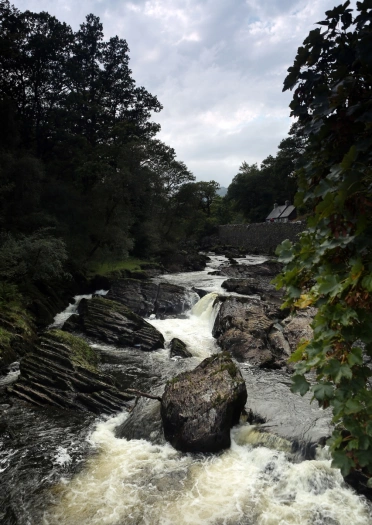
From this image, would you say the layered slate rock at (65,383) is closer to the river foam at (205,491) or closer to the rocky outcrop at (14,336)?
the rocky outcrop at (14,336)

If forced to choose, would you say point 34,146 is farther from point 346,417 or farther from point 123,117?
point 346,417

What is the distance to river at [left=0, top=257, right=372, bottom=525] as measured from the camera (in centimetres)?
642

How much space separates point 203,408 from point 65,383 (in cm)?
496

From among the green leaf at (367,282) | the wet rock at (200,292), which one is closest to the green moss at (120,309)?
the wet rock at (200,292)

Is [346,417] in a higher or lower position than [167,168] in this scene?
lower

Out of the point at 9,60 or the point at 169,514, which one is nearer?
the point at 169,514

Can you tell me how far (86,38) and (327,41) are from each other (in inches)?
1694

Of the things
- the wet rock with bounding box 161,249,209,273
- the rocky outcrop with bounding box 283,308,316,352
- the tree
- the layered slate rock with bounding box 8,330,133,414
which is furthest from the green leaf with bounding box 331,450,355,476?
the wet rock with bounding box 161,249,209,273

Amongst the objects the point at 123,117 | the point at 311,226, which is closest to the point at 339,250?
the point at 311,226

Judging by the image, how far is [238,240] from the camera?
63.6 m

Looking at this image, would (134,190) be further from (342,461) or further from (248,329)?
(342,461)

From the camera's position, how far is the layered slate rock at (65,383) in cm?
1070

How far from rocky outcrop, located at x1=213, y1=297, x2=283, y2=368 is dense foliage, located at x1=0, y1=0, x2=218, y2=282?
30.7ft

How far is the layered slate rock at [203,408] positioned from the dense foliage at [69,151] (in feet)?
37.9
